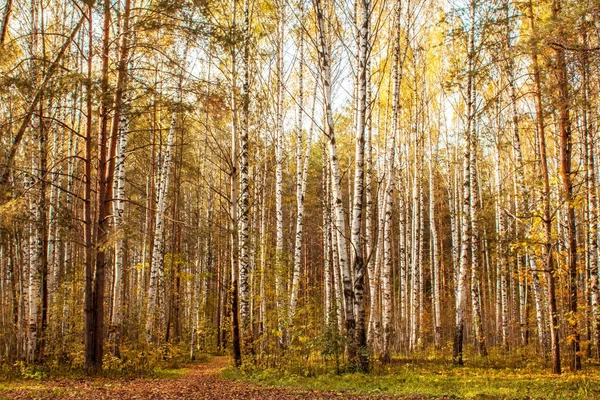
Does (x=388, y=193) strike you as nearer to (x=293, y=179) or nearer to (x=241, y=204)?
(x=241, y=204)

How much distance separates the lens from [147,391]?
7449 mm

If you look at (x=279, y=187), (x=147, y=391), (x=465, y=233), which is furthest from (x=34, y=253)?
(x=465, y=233)

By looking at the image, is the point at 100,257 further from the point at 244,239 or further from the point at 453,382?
the point at 453,382

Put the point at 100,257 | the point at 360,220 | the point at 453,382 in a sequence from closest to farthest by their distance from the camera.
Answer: the point at 453,382, the point at 360,220, the point at 100,257

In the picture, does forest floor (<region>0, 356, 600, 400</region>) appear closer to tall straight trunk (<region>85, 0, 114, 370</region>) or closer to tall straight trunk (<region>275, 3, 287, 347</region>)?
tall straight trunk (<region>85, 0, 114, 370</region>)

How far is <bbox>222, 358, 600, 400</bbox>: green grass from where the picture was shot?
21.7ft

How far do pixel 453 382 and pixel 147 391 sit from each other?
17.1 feet

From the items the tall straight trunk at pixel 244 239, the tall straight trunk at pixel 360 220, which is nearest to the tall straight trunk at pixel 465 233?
the tall straight trunk at pixel 360 220

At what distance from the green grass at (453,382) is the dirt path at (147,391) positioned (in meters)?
0.66

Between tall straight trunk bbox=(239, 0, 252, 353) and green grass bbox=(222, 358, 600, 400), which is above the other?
tall straight trunk bbox=(239, 0, 252, 353)

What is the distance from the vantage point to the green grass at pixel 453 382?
662 cm

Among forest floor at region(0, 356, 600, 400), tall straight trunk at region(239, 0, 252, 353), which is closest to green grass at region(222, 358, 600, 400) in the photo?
forest floor at region(0, 356, 600, 400)

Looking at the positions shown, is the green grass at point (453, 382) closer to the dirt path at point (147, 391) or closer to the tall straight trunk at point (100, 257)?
the dirt path at point (147, 391)

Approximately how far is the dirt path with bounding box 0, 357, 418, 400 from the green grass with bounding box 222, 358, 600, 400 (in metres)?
0.66
